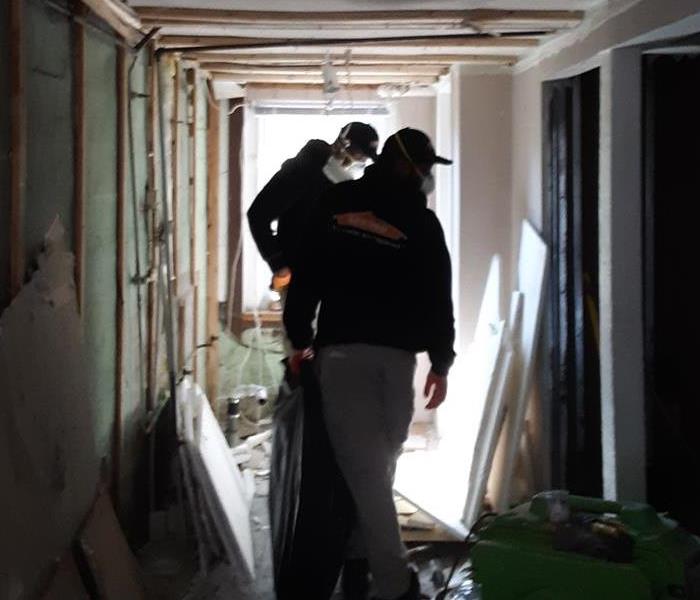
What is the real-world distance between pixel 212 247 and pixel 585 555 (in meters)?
3.14

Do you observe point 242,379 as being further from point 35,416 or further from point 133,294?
point 35,416

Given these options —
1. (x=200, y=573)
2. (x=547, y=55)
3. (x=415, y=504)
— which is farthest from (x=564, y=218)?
(x=200, y=573)

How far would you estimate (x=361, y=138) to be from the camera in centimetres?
334

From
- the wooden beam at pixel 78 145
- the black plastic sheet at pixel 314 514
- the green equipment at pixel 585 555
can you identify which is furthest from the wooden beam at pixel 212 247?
the green equipment at pixel 585 555

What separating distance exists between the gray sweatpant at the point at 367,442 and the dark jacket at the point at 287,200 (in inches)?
32.1

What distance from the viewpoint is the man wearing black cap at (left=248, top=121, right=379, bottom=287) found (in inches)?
130

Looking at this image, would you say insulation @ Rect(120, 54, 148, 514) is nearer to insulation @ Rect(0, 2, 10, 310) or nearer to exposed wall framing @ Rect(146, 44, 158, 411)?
exposed wall framing @ Rect(146, 44, 158, 411)

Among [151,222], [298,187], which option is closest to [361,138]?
[298,187]

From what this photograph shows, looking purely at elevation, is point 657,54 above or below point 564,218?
above

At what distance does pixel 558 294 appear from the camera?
3.43m

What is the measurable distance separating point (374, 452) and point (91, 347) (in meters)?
0.91

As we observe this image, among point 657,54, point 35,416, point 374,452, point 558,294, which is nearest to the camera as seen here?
point 35,416

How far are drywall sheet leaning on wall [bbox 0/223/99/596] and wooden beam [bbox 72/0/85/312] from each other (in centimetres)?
11

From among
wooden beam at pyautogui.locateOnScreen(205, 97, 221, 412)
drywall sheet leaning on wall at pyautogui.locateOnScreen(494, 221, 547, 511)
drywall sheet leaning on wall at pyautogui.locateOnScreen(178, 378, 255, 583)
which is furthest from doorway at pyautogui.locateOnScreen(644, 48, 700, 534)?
wooden beam at pyautogui.locateOnScreen(205, 97, 221, 412)
